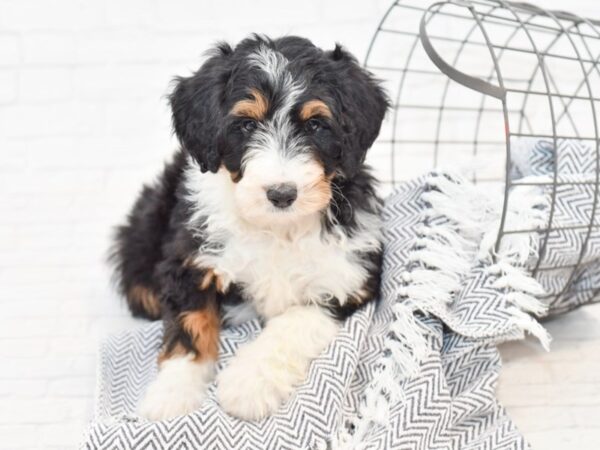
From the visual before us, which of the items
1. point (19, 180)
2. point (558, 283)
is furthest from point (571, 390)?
point (19, 180)

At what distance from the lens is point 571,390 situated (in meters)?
3.67

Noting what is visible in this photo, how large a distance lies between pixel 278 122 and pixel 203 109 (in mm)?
294

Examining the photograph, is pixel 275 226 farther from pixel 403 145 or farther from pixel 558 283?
pixel 403 145

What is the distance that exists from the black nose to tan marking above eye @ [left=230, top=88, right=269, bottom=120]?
0.93ft

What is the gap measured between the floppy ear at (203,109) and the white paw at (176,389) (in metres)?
0.77

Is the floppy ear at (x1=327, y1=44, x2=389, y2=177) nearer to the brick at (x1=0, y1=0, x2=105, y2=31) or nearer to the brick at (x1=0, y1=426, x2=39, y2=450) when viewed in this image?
the brick at (x1=0, y1=426, x2=39, y2=450)

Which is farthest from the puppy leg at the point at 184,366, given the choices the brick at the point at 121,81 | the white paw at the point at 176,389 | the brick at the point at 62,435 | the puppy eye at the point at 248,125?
the brick at the point at 121,81

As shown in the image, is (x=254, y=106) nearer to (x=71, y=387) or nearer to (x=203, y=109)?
(x=203, y=109)

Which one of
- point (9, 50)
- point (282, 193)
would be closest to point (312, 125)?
point (282, 193)

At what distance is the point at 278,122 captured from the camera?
3090mm

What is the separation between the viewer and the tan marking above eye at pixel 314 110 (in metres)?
3.08

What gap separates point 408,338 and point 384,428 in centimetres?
38

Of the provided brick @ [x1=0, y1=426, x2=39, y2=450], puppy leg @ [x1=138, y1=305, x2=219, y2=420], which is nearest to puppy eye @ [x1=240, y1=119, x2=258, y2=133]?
puppy leg @ [x1=138, y1=305, x2=219, y2=420]

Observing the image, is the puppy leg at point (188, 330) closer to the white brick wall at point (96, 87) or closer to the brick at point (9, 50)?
the white brick wall at point (96, 87)
